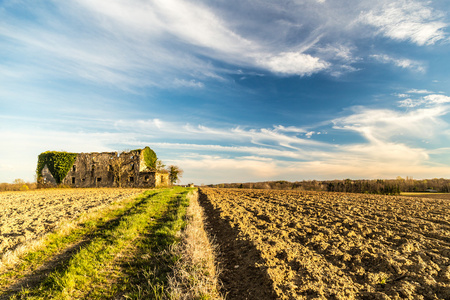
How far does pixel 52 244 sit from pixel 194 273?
6.55 metres

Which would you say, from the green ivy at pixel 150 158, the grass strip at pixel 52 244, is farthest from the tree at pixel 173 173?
the grass strip at pixel 52 244

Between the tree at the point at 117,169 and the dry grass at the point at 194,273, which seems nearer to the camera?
the dry grass at the point at 194,273

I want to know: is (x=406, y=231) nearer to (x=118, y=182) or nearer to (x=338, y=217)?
(x=338, y=217)

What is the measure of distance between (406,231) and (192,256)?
8.14 metres

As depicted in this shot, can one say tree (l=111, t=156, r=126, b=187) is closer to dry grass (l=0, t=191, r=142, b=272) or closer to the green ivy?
the green ivy

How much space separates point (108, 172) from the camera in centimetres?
4231

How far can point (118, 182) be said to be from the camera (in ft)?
137

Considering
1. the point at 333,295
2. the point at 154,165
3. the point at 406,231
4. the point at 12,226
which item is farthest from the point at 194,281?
the point at 154,165

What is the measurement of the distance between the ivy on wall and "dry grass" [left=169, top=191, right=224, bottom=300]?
45786 mm

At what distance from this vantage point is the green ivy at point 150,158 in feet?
147

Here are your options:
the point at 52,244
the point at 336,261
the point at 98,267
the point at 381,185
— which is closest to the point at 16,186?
the point at 52,244

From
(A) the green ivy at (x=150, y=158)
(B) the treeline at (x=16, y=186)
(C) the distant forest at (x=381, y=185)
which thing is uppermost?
(A) the green ivy at (x=150, y=158)

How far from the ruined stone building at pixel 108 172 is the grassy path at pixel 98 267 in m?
33.7

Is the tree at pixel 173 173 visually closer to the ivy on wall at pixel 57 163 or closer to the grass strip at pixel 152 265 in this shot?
the ivy on wall at pixel 57 163
